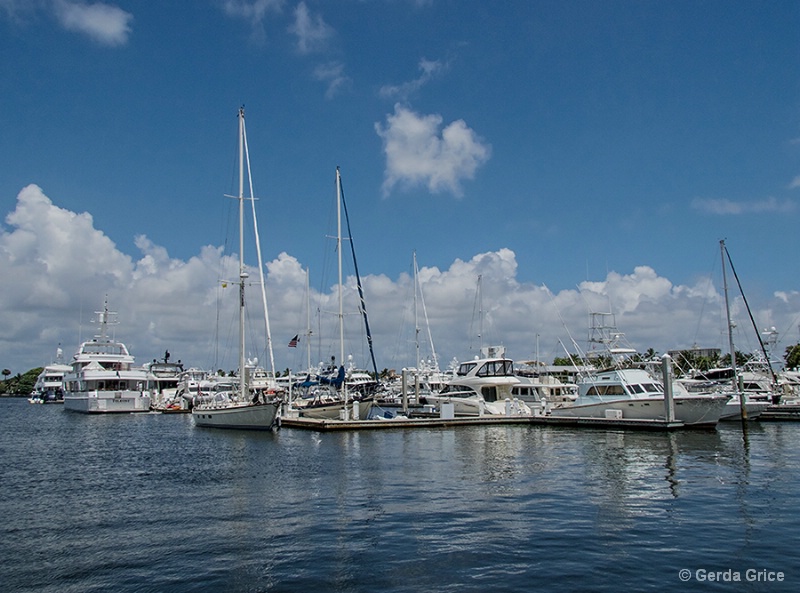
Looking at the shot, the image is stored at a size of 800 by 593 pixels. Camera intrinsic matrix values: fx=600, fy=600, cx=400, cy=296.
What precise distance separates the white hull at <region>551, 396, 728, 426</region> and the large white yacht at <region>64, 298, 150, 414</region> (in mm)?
62035

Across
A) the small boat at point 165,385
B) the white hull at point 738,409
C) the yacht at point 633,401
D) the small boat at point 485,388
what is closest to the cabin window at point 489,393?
the small boat at point 485,388

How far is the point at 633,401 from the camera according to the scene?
45781mm

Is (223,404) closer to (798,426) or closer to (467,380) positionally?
(467,380)

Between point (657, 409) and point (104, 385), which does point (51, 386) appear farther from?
point (657, 409)

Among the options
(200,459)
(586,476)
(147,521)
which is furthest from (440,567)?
(200,459)

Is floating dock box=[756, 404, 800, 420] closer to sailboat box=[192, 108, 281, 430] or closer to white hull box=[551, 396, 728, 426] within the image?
white hull box=[551, 396, 728, 426]

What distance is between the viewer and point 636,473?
2589 cm

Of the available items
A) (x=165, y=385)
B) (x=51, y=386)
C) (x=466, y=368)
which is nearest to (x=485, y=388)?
(x=466, y=368)

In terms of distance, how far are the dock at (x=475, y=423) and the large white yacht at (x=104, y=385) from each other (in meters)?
45.2

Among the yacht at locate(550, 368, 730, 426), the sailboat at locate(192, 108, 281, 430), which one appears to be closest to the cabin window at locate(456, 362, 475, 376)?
the yacht at locate(550, 368, 730, 426)

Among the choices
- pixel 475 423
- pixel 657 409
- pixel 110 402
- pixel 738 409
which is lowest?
pixel 475 423

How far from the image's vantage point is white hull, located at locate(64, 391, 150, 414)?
82.2 m

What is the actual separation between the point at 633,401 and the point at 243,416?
3028 centimetres

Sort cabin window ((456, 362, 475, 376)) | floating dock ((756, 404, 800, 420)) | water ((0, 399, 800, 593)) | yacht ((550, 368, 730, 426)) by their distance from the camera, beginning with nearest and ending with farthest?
water ((0, 399, 800, 593)), yacht ((550, 368, 730, 426)), floating dock ((756, 404, 800, 420)), cabin window ((456, 362, 475, 376))
